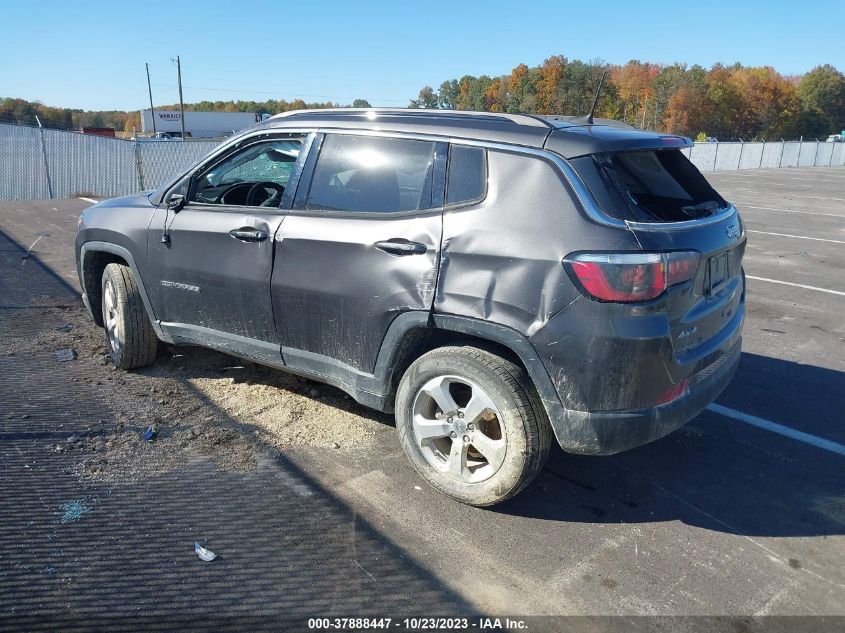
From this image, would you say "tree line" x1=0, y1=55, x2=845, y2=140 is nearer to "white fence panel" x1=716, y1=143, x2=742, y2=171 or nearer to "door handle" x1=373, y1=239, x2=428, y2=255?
"white fence panel" x1=716, y1=143, x2=742, y2=171

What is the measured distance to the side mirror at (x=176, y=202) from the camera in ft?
14.9

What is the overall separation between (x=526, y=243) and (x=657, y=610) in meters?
1.63

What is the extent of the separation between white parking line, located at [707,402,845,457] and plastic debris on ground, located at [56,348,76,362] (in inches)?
195

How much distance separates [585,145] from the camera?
3.16m

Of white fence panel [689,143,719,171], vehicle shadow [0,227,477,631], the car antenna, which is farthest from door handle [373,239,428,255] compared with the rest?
white fence panel [689,143,719,171]

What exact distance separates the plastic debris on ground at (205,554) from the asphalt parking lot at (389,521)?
0.17 feet

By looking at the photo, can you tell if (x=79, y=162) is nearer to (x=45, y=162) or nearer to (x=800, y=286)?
(x=45, y=162)

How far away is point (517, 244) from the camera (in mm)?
3098

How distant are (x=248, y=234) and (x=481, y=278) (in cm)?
161

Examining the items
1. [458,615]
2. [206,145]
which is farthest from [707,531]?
[206,145]

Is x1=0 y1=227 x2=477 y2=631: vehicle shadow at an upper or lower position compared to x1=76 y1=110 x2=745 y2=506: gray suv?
lower

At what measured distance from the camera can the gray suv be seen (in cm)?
298

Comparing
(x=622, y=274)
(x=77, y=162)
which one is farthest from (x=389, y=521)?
(x=77, y=162)

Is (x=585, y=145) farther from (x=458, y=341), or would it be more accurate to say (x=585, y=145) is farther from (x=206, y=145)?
(x=206, y=145)
